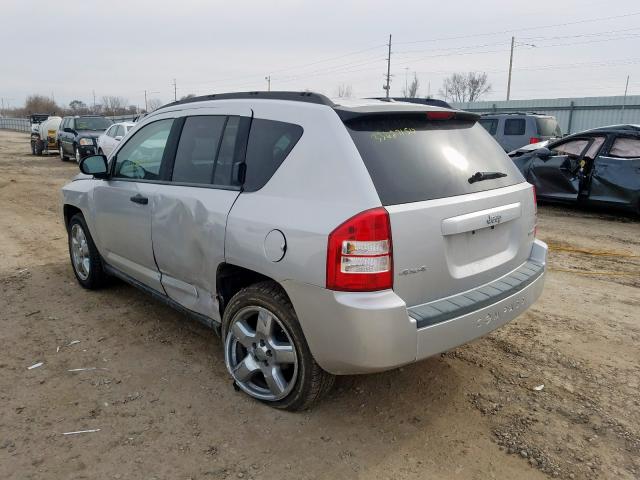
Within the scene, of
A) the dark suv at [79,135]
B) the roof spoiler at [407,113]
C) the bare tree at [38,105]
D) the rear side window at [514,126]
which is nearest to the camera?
the roof spoiler at [407,113]

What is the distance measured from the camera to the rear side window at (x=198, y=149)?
11.5 feet

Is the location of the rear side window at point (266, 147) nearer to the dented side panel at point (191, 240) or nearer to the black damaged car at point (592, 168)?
the dented side panel at point (191, 240)

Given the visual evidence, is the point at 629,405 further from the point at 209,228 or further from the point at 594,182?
the point at 594,182

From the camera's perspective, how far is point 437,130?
314cm

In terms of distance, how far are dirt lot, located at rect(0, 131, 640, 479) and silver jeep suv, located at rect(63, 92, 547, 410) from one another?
334mm

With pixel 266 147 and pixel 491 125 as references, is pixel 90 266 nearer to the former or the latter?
pixel 266 147

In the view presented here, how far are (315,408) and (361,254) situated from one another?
1.15 meters

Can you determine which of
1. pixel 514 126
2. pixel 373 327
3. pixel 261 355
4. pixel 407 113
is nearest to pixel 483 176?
pixel 407 113

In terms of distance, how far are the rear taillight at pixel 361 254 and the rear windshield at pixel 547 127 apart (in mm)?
14103

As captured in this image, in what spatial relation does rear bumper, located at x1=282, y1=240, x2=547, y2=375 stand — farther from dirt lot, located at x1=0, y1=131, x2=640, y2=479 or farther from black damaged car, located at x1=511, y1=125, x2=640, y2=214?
black damaged car, located at x1=511, y1=125, x2=640, y2=214

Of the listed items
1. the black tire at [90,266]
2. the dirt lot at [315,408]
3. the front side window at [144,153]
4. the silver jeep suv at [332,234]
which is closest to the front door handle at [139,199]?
the silver jeep suv at [332,234]

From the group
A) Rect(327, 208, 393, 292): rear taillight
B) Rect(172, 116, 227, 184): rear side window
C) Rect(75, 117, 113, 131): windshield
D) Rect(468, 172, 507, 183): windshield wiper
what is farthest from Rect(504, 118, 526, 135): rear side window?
Rect(75, 117, 113, 131): windshield

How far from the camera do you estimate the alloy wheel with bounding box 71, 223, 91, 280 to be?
5.14 meters

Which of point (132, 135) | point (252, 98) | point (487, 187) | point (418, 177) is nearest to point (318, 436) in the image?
point (418, 177)
